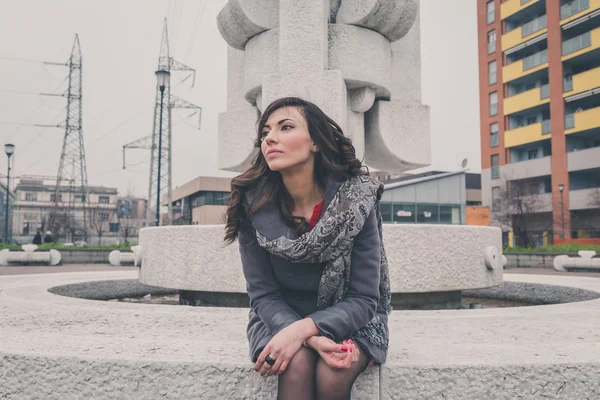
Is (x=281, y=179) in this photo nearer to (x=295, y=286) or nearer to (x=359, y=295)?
(x=295, y=286)

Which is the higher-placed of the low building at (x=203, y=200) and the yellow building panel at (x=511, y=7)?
the yellow building panel at (x=511, y=7)

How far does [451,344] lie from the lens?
2500 mm

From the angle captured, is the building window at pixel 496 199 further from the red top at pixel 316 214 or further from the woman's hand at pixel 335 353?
the woman's hand at pixel 335 353

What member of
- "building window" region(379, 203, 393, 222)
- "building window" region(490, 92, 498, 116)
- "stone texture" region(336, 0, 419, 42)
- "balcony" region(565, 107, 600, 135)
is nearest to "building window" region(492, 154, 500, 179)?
"building window" region(490, 92, 498, 116)

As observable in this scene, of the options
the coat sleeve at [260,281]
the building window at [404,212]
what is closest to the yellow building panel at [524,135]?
the building window at [404,212]

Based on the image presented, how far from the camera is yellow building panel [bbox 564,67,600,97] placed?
1246 inches

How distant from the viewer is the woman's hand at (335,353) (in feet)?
6.03

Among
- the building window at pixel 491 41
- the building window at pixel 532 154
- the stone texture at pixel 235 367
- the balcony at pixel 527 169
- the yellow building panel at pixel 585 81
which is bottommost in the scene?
the stone texture at pixel 235 367

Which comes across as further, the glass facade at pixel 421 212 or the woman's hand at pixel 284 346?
the glass facade at pixel 421 212

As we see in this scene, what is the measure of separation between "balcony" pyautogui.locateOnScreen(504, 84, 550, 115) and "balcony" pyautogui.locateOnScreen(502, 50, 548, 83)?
1.35 m

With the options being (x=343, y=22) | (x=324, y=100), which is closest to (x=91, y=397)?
(x=324, y=100)

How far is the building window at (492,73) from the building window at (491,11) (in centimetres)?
343

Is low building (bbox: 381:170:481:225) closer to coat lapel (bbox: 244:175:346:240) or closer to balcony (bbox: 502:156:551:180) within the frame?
balcony (bbox: 502:156:551:180)

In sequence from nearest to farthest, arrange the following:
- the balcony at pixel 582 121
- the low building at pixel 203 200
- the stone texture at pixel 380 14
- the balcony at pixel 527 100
Answer: 1. the stone texture at pixel 380 14
2. the balcony at pixel 582 121
3. the balcony at pixel 527 100
4. the low building at pixel 203 200
